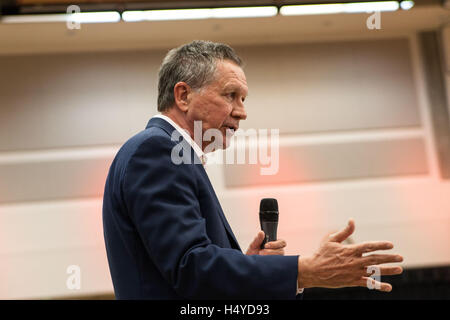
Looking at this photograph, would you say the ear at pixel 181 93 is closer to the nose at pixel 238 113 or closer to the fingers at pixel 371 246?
the nose at pixel 238 113

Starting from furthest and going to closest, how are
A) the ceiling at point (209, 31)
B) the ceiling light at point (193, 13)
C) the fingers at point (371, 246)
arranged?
the ceiling at point (209, 31)
the ceiling light at point (193, 13)
the fingers at point (371, 246)

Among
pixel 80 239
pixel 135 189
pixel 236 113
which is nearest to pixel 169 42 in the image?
pixel 80 239

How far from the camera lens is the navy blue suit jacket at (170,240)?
4.25ft

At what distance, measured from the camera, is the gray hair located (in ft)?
5.78

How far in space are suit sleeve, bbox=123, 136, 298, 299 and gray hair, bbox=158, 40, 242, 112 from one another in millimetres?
473

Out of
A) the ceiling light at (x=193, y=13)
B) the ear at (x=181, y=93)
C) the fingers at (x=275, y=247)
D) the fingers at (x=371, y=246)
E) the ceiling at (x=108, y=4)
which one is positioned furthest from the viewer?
the ceiling light at (x=193, y=13)

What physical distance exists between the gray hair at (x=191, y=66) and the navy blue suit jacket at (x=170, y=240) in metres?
0.32

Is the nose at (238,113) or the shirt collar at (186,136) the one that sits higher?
the nose at (238,113)

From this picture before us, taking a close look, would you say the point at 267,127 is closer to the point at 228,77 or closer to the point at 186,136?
the point at 228,77

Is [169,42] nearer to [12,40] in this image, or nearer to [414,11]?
[12,40]

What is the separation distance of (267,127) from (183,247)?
179 inches

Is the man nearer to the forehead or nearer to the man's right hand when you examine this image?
the man's right hand

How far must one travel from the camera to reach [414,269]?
5488 mm

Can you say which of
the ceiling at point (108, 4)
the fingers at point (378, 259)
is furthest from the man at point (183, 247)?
the ceiling at point (108, 4)
